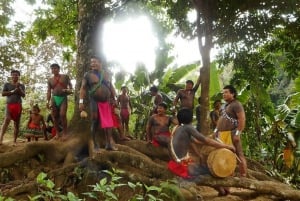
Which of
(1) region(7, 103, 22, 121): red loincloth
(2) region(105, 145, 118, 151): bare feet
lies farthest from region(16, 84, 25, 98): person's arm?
(2) region(105, 145, 118, 151): bare feet

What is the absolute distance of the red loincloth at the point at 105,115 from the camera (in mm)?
6211

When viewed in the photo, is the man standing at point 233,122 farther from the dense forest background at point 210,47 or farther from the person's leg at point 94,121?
the person's leg at point 94,121

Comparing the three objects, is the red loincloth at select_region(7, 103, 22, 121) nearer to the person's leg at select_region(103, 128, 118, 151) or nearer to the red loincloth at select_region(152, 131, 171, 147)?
the person's leg at select_region(103, 128, 118, 151)

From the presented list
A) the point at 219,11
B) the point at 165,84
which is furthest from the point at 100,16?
the point at 165,84

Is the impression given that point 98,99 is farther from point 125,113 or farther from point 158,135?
point 125,113

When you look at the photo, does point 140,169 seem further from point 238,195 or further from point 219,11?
point 219,11

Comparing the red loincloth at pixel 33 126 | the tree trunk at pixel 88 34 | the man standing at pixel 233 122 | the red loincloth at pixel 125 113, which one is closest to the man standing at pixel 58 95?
the tree trunk at pixel 88 34

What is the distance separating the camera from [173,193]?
205 inches

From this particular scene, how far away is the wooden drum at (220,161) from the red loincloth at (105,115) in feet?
5.81

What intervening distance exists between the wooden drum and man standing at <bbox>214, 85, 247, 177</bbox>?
921 mm

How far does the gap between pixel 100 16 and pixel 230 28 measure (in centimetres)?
267

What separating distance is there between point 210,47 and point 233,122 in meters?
1.81

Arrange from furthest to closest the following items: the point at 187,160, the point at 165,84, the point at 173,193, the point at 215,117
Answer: the point at 165,84 < the point at 215,117 < the point at 187,160 < the point at 173,193

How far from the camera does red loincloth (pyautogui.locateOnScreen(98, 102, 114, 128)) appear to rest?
6211 millimetres
